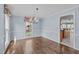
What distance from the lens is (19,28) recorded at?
1921mm

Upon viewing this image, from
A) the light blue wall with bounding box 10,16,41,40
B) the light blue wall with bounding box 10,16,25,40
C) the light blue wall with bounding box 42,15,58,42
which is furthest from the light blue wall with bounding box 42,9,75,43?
the light blue wall with bounding box 10,16,25,40

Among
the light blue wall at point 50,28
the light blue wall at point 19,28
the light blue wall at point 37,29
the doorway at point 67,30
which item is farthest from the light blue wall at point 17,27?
the doorway at point 67,30

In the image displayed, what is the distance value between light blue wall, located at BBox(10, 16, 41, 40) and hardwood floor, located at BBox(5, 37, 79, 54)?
0.08 m

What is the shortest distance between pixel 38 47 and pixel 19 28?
436 mm

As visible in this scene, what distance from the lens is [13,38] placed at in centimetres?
189

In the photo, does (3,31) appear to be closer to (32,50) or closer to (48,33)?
(32,50)

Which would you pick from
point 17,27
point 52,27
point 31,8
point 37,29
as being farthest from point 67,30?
point 17,27

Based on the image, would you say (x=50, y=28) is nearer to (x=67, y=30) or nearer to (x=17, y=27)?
(x=67, y=30)

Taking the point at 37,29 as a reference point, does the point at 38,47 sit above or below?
below

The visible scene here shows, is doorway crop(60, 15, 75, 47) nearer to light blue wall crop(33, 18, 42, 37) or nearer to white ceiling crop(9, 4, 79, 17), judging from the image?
white ceiling crop(9, 4, 79, 17)

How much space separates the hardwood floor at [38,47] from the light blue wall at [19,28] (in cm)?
8

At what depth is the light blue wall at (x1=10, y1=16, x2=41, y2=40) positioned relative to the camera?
190cm
